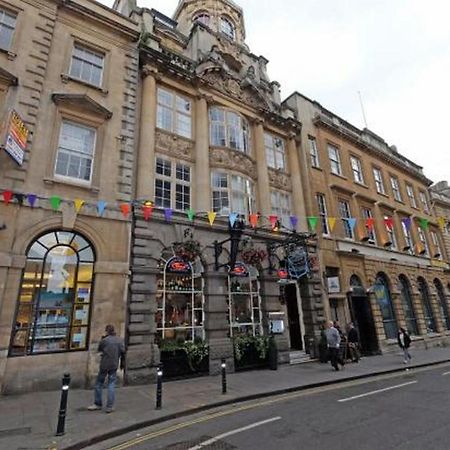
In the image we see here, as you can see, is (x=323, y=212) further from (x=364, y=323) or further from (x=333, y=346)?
(x=333, y=346)

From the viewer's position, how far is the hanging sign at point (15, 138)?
8.98m

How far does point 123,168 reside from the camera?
475 inches

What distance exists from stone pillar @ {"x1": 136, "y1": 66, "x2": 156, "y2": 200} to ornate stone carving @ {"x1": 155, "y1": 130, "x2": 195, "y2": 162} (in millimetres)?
489

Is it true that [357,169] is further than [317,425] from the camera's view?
Yes

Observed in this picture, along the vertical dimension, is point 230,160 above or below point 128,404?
above

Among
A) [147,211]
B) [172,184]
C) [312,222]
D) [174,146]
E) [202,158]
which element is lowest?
[147,211]

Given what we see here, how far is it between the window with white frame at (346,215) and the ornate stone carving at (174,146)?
11.1 meters

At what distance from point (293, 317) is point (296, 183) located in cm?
789

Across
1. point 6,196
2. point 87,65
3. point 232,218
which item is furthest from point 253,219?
point 87,65

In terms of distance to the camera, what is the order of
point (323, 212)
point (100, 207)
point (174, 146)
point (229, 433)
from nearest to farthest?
1. point (229, 433)
2. point (100, 207)
3. point (174, 146)
4. point (323, 212)

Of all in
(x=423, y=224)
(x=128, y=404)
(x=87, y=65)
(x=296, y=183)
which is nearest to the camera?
(x=128, y=404)

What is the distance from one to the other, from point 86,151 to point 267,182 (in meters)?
9.24

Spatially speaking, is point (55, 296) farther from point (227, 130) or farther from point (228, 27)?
point (228, 27)

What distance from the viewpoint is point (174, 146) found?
14383 mm
